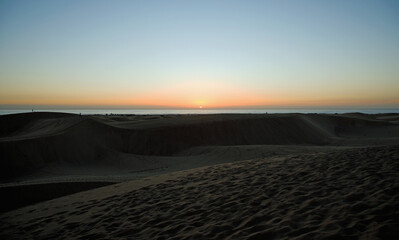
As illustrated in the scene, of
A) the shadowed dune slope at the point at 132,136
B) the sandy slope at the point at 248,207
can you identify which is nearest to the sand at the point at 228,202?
the sandy slope at the point at 248,207

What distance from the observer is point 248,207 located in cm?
508

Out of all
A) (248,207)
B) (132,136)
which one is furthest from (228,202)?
(132,136)

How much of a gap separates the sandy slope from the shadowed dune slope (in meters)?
9.81

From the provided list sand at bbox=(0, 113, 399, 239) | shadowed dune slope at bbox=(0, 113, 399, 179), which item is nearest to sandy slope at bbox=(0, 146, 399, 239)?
sand at bbox=(0, 113, 399, 239)

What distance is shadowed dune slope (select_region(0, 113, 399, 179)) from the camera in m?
16.5

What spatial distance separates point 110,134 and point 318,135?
20.3 meters

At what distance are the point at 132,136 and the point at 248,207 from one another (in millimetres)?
18576

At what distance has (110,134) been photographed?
868 inches

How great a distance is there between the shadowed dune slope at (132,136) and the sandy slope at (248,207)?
386 inches

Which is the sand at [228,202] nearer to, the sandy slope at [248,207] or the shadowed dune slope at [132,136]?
the sandy slope at [248,207]

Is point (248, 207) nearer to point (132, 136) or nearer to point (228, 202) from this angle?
point (228, 202)

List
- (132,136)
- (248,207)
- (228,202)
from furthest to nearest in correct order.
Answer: (132,136), (228,202), (248,207)

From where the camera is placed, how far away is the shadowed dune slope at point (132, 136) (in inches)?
648

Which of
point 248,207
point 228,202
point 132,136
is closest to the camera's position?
point 248,207
